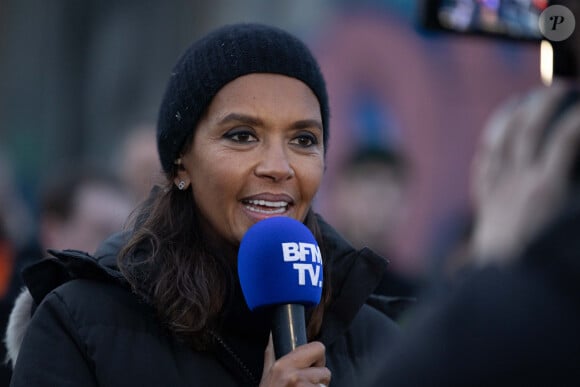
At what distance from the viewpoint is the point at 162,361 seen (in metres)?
3.29

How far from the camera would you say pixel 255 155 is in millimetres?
3521

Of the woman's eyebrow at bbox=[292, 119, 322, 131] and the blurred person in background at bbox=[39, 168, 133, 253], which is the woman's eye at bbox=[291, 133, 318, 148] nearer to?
the woman's eyebrow at bbox=[292, 119, 322, 131]

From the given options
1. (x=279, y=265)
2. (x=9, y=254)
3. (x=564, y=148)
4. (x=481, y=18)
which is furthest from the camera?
(x=9, y=254)

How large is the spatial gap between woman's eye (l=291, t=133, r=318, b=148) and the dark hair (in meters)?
0.27

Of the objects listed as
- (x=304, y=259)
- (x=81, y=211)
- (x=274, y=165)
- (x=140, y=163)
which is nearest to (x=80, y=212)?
(x=81, y=211)

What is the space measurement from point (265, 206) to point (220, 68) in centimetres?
45

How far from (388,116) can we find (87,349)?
21.0ft

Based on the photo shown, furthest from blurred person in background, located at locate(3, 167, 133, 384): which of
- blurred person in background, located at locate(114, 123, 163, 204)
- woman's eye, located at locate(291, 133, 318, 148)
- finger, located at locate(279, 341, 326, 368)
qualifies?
finger, located at locate(279, 341, 326, 368)

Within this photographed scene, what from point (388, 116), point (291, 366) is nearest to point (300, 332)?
point (291, 366)

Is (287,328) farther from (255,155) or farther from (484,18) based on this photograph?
(484,18)

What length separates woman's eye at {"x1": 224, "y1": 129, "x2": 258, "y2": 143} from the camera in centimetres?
→ 356

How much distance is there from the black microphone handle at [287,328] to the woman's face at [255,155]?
23.2 inches

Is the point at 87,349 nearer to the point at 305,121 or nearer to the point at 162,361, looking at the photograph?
the point at 162,361

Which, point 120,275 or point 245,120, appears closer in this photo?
point 120,275
